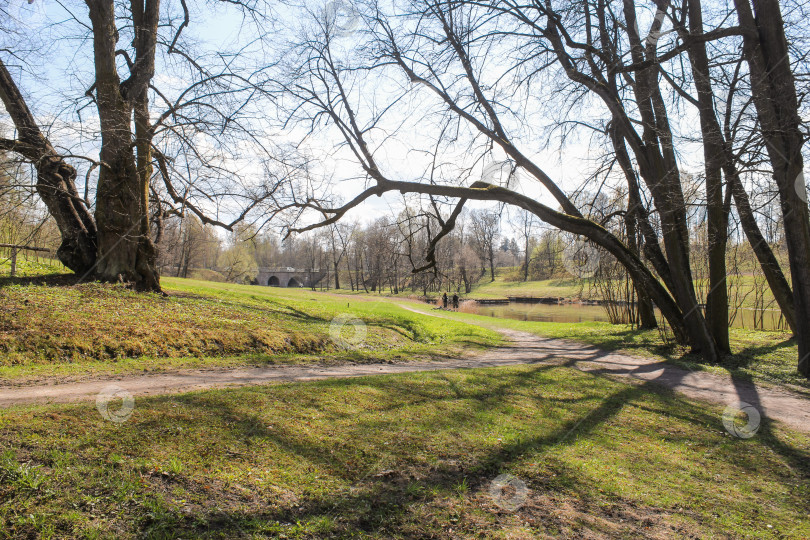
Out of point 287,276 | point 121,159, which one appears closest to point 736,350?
point 121,159

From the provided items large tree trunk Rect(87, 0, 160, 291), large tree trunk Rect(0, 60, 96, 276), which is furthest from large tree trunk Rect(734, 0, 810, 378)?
large tree trunk Rect(0, 60, 96, 276)

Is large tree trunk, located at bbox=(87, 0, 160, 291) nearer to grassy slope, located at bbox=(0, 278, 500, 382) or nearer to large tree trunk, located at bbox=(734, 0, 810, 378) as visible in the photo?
grassy slope, located at bbox=(0, 278, 500, 382)

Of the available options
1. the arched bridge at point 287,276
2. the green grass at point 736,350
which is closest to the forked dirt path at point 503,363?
the green grass at point 736,350

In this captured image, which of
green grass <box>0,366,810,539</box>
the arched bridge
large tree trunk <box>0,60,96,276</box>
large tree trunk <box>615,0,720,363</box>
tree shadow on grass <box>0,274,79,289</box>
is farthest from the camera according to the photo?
A: the arched bridge

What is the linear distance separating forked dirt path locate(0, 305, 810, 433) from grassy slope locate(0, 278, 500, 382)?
0.80 m

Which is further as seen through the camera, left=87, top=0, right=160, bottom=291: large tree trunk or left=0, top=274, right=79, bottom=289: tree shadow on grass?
left=87, top=0, right=160, bottom=291: large tree trunk

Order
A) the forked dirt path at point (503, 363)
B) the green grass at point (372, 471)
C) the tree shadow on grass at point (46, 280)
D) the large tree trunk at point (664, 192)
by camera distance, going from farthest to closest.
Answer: the large tree trunk at point (664, 192) < the tree shadow on grass at point (46, 280) < the forked dirt path at point (503, 363) < the green grass at point (372, 471)

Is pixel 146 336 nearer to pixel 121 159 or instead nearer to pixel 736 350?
pixel 121 159

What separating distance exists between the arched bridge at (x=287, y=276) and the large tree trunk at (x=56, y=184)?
5670cm

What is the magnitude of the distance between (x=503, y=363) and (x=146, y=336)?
302 inches

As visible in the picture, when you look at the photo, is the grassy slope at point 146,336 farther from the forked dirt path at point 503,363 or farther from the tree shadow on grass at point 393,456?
the tree shadow on grass at point 393,456

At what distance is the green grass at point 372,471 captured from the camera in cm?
281

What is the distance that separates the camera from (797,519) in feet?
11.8

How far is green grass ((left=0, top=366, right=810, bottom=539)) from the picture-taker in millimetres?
2811
